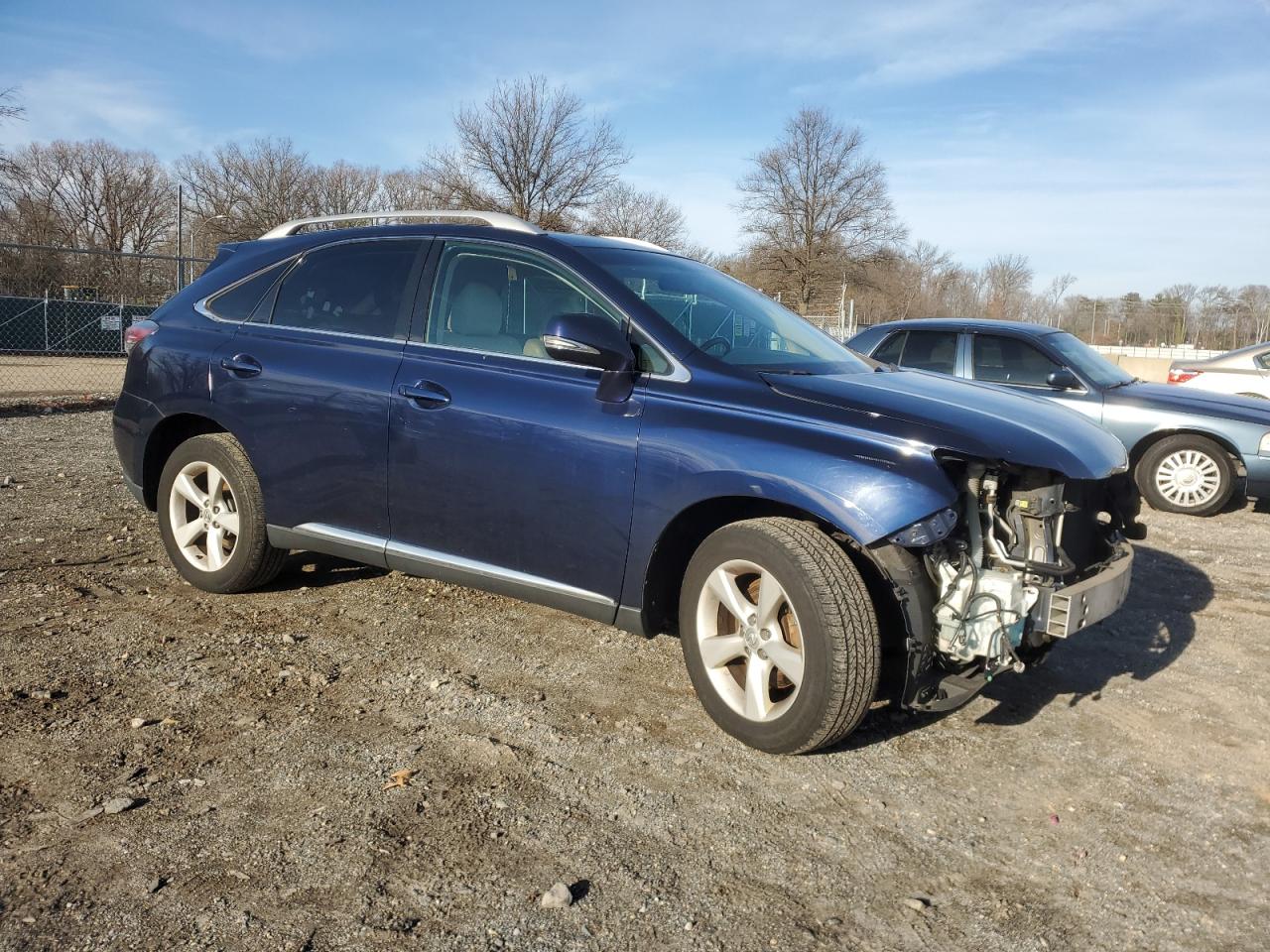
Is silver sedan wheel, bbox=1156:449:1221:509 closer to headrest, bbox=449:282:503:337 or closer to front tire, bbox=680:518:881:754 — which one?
front tire, bbox=680:518:881:754

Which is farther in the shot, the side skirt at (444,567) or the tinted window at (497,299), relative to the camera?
the tinted window at (497,299)

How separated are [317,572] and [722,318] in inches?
105

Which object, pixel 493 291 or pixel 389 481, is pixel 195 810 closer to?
pixel 389 481

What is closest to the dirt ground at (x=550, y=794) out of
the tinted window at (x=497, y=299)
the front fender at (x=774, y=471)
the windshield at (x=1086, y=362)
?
the front fender at (x=774, y=471)

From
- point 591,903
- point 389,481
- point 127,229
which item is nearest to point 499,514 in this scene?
point 389,481

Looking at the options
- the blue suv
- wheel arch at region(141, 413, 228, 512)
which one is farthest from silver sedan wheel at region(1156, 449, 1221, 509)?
wheel arch at region(141, 413, 228, 512)

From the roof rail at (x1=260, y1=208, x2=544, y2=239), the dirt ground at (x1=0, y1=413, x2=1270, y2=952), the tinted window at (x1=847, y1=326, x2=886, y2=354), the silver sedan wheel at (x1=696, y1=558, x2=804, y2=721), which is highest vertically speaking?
the roof rail at (x1=260, y1=208, x2=544, y2=239)

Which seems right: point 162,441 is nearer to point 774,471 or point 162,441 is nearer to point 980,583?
point 774,471

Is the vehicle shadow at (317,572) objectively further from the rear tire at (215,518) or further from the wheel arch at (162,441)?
the wheel arch at (162,441)

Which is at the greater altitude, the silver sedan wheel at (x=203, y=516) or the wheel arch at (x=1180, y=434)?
the wheel arch at (x=1180, y=434)

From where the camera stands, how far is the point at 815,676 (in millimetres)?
2984

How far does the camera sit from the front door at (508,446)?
11.3 feet

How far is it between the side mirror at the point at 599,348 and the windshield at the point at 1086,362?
5.88 metres

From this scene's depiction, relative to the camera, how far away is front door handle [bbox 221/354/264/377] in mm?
4328
